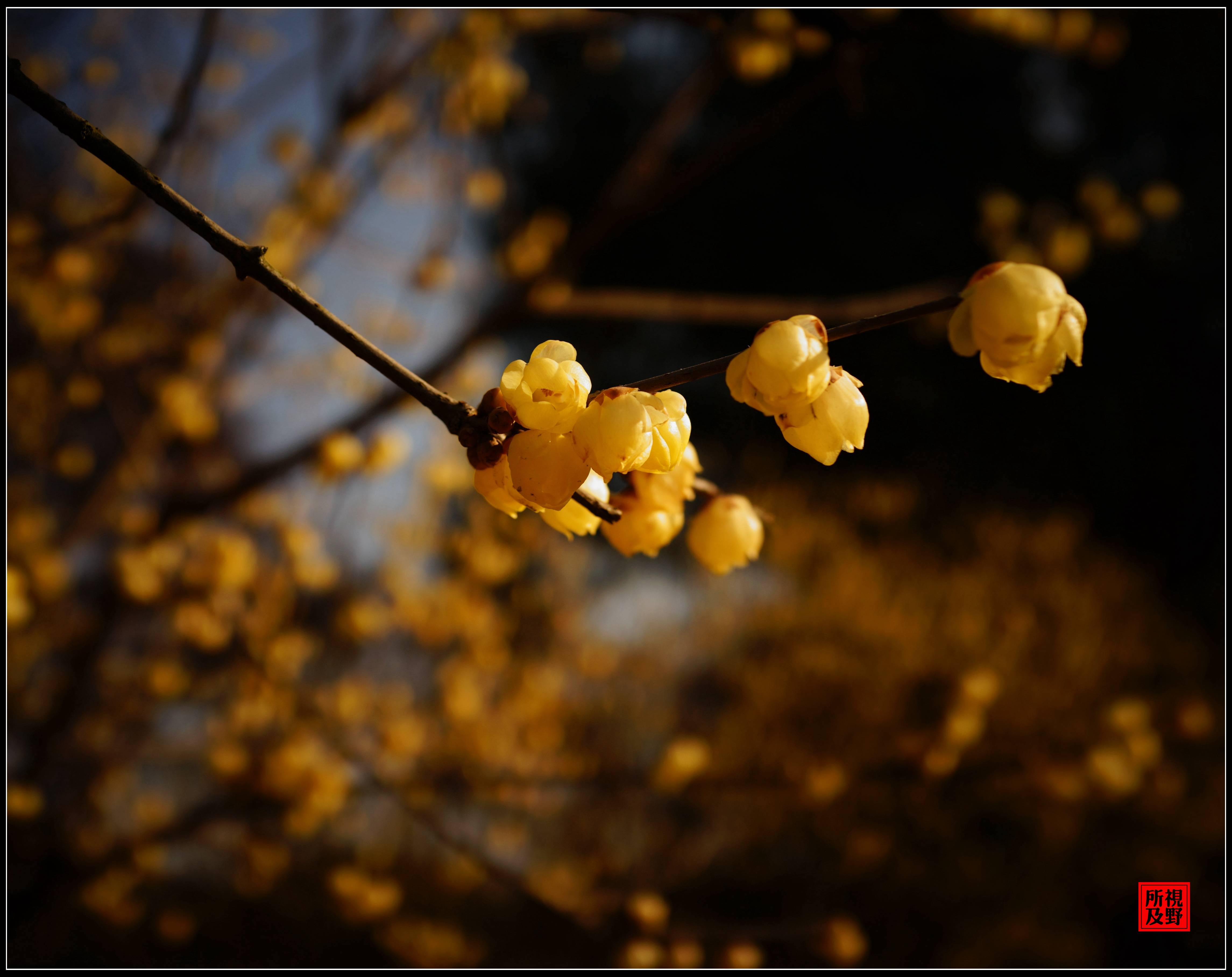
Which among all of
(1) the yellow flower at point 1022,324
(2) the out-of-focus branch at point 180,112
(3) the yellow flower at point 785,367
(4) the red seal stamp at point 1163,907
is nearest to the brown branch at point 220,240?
(3) the yellow flower at point 785,367

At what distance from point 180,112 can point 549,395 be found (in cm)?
71

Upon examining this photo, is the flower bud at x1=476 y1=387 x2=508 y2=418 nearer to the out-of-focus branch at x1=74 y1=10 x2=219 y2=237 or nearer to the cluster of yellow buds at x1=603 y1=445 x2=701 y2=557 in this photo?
the cluster of yellow buds at x1=603 y1=445 x2=701 y2=557

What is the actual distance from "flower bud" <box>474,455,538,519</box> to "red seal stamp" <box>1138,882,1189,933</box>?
1245 millimetres

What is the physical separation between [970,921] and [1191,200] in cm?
259

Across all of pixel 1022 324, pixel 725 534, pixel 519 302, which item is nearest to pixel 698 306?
pixel 519 302

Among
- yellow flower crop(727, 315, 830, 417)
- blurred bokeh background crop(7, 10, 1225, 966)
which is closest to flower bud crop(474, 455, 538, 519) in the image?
yellow flower crop(727, 315, 830, 417)

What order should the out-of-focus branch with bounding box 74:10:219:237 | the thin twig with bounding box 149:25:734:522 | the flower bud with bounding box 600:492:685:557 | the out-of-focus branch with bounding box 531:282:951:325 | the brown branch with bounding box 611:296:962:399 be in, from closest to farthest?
1. the brown branch with bounding box 611:296:962:399
2. the flower bud with bounding box 600:492:685:557
3. the out-of-focus branch with bounding box 74:10:219:237
4. the out-of-focus branch with bounding box 531:282:951:325
5. the thin twig with bounding box 149:25:734:522

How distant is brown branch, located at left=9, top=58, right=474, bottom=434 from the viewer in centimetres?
24

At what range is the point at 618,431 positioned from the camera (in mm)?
252

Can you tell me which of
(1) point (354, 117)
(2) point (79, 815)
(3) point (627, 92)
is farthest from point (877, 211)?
(2) point (79, 815)

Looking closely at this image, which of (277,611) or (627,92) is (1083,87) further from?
(277,611)

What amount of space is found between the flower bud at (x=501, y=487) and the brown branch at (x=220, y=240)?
0.05 meters

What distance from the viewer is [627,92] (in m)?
2.82

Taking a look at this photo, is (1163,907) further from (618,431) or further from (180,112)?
(180,112)
